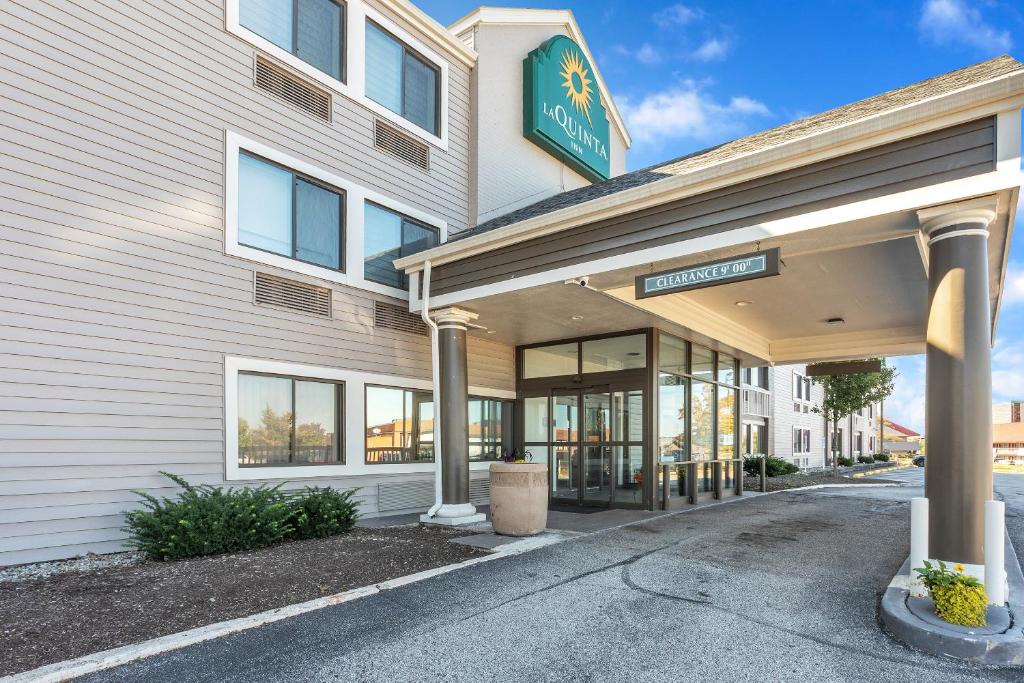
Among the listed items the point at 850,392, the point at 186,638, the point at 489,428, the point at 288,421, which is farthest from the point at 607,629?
the point at 850,392

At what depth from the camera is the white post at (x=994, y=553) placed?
A: 4.86 meters

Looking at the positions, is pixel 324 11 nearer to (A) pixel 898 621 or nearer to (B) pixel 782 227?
(B) pixel 782 227

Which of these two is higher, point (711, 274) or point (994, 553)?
point (711, 274)

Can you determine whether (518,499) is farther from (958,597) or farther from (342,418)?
(958,597)

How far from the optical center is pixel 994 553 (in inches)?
194

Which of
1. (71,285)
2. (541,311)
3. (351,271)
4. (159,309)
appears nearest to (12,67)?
(71,285)

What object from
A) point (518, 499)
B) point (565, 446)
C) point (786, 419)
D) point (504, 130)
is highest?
point (504, 130)

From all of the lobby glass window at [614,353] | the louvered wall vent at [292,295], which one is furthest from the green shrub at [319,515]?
the lobby glass window at [614,353]

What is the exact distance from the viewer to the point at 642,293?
287 inches

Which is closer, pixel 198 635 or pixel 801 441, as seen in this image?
pixel 198 635

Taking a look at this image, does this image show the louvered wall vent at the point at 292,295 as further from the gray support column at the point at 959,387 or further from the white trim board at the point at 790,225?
the gray support column at the point at 959,387

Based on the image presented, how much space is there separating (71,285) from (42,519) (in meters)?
2.67

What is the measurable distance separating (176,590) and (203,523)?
1.39m

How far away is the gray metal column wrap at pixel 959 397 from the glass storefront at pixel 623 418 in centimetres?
628
